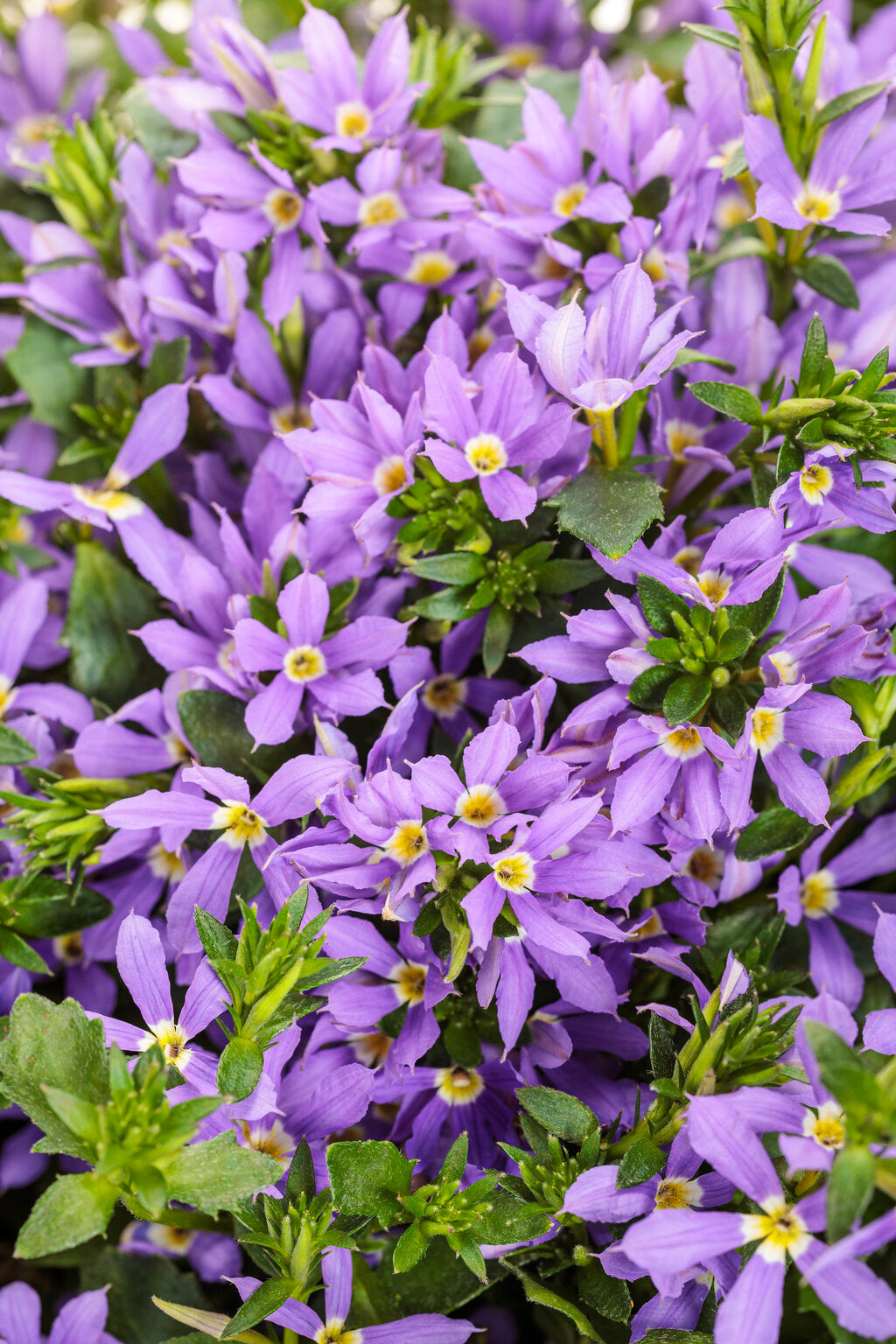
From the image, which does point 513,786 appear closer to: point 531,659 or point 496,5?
point 531,659

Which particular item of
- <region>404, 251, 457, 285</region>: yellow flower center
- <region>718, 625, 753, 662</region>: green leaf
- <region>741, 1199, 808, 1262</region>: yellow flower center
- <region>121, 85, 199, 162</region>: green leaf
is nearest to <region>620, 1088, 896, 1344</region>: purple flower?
→ <region>741, 1199, 808, 1262</region>: yellow flower center

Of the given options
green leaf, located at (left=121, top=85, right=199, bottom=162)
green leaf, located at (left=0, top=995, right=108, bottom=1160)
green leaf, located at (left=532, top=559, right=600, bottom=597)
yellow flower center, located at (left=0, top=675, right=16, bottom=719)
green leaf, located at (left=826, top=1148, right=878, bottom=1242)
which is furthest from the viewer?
green leaf, located at (left=121, top=85, right=199, bottom=162)

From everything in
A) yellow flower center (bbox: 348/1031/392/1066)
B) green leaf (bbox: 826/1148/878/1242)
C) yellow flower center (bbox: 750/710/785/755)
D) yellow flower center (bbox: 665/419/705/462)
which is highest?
yellow flower center (bbox: 665/419/705/462)

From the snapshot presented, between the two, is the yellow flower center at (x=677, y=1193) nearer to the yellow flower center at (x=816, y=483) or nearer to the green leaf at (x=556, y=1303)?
the green leaf at (x=556, y=1303)

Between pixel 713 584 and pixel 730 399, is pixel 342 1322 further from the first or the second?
pixel 730 399

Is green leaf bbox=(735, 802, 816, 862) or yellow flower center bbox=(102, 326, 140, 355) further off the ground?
yellow flower center bbox=(102, 326, 140, 355)

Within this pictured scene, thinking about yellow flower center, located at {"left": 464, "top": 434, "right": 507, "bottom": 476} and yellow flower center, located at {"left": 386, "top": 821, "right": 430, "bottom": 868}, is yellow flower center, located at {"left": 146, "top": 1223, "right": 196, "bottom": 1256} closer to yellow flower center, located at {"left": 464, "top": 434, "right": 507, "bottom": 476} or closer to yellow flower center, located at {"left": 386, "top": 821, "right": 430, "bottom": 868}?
yellow flower center, located at {"left": 386, "top": 821, "right": 430, "bottom": 868}

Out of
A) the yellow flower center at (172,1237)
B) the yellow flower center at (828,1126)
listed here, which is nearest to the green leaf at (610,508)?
the yellow flower center at (828,1126)
